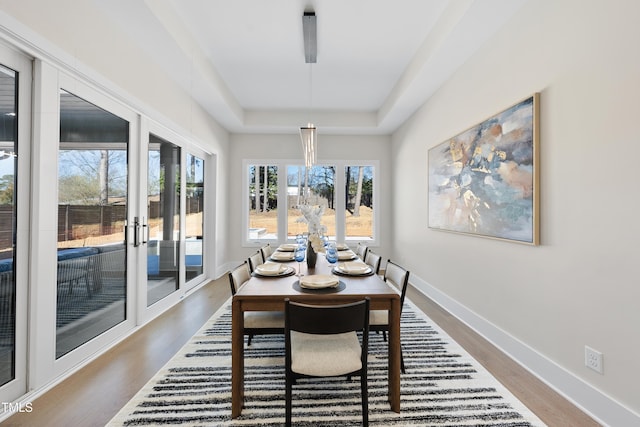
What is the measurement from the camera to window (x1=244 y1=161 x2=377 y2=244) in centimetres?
573

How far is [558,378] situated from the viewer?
188 cm

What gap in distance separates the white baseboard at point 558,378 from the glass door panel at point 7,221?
3406mm

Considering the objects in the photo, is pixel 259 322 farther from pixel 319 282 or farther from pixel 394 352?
pixel 394 352

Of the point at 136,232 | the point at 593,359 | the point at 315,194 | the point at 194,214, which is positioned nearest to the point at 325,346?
the point at 593,359

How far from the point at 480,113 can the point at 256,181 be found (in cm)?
411

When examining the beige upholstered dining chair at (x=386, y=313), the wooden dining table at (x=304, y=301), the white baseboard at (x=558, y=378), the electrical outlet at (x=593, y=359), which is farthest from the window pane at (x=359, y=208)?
the electrical outlet at (x=593, y=359)

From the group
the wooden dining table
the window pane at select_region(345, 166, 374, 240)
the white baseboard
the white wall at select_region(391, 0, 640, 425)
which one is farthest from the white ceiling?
the white baseboard

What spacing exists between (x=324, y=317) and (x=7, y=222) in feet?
6.32

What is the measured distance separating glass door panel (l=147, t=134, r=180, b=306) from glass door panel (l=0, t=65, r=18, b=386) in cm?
136

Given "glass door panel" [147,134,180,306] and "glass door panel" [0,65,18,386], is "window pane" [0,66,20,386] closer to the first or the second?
"glass door panel" [0,65,18,386]

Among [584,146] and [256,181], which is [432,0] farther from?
[256,181]

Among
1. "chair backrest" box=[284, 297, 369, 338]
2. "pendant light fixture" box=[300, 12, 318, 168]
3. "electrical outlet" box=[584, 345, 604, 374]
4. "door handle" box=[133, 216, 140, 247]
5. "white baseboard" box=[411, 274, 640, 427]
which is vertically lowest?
"white baseboard" box=[411, 274, 640, 427]

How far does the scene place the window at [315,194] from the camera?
18.8 feet

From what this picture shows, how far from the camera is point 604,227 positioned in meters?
1.61
